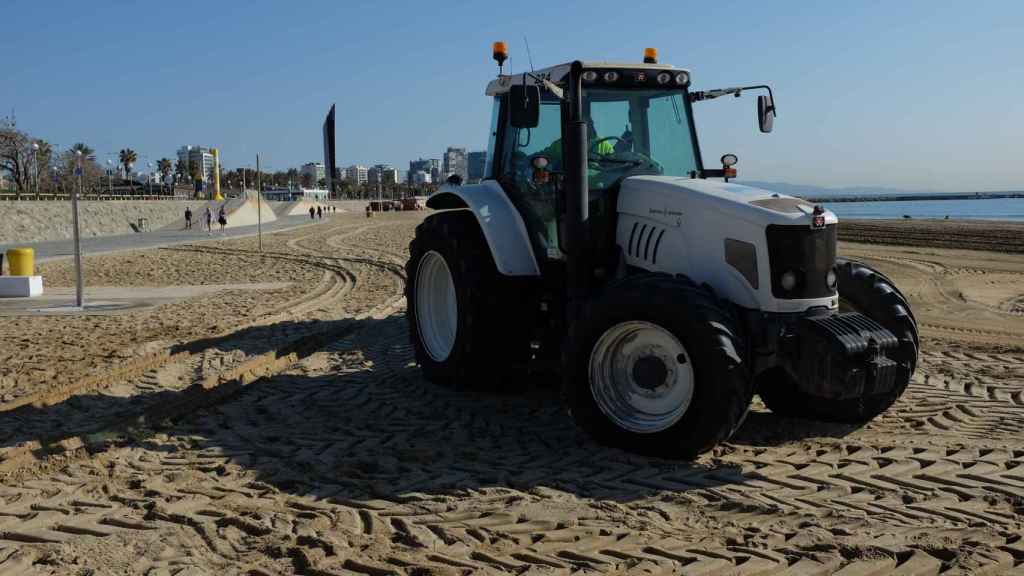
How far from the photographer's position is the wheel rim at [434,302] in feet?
23.5

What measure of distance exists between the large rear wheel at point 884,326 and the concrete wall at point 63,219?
105 ft

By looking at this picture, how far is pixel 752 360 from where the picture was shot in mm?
4762

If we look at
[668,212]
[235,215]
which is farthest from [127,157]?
[668,212]

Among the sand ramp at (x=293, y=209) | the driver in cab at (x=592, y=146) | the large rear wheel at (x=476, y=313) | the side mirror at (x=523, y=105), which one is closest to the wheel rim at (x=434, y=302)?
the large rear wheel at (x=476, y=313)

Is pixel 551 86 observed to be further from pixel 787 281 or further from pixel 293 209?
pixel 293 209

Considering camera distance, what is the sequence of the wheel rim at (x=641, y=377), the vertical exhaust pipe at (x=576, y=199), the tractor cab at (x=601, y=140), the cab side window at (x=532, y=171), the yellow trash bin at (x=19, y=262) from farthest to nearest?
1. the yellow trash bin at (x=19, y=262)
2. the cab side window at (x=532, y=171)
3. the tractor cab at (x=601, y=140)
4. the vertical exhaust pipe at (x=576, y=199)
5. the wheel rim at (x=641, y=377)

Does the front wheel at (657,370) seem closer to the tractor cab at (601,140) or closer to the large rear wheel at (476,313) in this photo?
the tractor cab at (601,140)

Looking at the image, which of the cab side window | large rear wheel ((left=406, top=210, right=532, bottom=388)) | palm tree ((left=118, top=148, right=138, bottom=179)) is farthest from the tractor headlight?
palm tree ((left=118, top=148, right=138, bottom=179))

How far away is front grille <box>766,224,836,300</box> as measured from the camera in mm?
4770

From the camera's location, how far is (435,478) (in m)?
4.58

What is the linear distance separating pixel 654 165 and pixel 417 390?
2428 millimetres

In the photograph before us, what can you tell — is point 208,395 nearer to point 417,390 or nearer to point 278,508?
point 417,390

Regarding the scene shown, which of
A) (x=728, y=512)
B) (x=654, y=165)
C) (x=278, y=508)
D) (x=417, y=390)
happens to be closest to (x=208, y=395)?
(x=417, y=390)

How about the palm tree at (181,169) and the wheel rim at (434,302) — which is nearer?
the wheel rim at (434,302)
